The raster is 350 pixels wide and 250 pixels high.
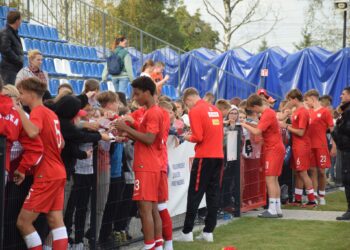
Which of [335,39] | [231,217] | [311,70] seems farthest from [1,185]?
[335,39]

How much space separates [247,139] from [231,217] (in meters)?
1.44

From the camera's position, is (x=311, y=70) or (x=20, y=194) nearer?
(x=20, y=194)

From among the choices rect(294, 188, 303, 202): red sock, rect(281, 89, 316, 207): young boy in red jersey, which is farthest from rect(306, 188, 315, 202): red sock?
rect(294, 188, 303, 202): red sock

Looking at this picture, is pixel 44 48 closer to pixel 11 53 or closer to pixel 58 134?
pixel 11 53

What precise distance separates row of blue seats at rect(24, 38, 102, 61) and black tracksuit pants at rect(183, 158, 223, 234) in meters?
9.02

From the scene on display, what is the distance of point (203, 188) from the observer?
1025 cm

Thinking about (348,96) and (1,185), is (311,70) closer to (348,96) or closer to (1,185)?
(348,96)

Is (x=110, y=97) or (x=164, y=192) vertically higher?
(x=110, y=97)

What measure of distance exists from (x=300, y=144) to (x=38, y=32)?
8.94 metres

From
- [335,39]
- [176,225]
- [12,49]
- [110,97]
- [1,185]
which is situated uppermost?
[335,39]

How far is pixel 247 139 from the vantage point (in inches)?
520

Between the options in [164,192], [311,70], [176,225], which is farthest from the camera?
[311,70]

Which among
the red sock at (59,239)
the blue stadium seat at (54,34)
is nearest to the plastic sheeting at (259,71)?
the blue stadium seat at (54,34)

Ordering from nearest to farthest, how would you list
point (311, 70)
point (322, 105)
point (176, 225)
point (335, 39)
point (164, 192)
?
1. point (164, 192)
2. point (176, 225)
3. point (322, 105)
4. point (311, 70)
5. point (335, 39)
